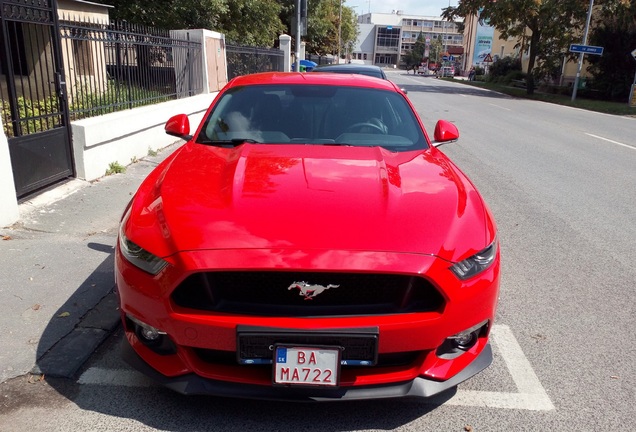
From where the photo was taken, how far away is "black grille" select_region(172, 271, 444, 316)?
2.30 m

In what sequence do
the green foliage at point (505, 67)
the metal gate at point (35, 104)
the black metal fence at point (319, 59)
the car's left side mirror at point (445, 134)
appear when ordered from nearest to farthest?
the car's left side mirror at point (445, 134)
the metal gate at point (35, 104)
the black metal fence at point (319, 59)
the green foliage at point (505, 67)

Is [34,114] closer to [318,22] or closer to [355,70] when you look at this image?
[355,70]

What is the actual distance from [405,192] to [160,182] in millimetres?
1351

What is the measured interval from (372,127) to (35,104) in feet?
13.4

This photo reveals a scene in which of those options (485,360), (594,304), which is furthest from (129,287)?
(594,304)

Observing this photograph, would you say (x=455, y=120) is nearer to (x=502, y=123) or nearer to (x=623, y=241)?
(x=502, y=123)

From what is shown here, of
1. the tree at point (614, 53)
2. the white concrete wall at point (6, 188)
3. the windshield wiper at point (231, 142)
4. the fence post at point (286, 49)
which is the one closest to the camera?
the windshield wiper at point (231, 142)

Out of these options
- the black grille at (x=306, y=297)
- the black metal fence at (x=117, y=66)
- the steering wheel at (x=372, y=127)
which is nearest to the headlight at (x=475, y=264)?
the black grille at (x=306, y=297)

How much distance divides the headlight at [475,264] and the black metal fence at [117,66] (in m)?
5.89

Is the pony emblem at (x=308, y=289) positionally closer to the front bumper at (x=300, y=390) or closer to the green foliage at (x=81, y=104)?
the front bumper at (x=300, y=390)

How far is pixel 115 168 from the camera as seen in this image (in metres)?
7.38

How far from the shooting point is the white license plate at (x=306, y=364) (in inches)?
87.7

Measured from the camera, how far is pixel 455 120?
16.4 meters

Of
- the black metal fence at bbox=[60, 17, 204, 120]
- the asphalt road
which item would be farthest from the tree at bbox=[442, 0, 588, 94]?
the asphalt road
